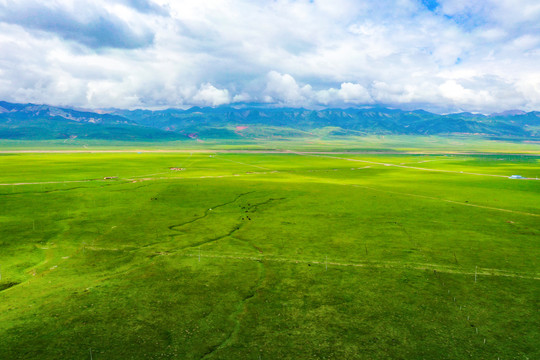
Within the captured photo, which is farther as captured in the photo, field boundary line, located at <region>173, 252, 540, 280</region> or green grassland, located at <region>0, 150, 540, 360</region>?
field boundary line, located at <region>173, 252, 540, 280</region>

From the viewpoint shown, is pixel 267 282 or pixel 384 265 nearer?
pixel 267 282

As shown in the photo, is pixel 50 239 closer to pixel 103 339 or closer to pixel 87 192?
pixel 103 339

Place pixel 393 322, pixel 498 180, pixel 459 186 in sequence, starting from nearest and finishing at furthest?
1. pixel 393 322
2. pixel 459 186
3. pixel 498 180

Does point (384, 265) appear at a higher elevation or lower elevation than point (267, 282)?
higher

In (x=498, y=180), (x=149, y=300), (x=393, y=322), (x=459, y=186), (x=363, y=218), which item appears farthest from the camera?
(x=498, y=180)

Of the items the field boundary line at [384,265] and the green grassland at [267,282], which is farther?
the field boundary line at [384,265]

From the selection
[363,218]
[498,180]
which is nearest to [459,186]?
[498,180]

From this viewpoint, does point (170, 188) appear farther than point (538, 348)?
Yes
